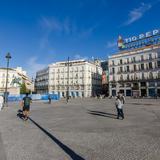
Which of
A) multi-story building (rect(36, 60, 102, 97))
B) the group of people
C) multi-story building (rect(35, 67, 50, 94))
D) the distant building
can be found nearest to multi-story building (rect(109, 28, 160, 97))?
the distant building

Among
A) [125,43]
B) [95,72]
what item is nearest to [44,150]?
[125,43]

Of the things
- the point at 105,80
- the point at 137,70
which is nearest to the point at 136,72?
the point at 137,70

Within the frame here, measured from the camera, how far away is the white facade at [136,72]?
53.9m

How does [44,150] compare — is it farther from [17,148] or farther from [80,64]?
[80,64]

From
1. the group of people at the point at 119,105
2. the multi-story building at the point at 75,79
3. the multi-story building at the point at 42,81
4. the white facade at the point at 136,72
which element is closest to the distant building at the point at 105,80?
the multi-story building at the point at 75,79

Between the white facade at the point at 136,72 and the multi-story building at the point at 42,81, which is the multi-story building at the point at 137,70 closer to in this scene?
the white facade at the point at 136,72

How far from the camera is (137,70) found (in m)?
57.8

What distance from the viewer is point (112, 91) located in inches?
2511

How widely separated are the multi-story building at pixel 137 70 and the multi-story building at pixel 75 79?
16.3 m

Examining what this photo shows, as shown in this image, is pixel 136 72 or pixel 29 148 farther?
pixel 136 72

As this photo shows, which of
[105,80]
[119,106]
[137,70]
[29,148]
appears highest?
[137,70]

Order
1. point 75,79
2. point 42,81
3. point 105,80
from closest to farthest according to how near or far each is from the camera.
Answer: point 105,80 < point 75,79 < point 42,81

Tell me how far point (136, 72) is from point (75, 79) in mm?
30902

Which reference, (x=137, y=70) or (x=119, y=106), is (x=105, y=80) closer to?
(x=137, y=70)
